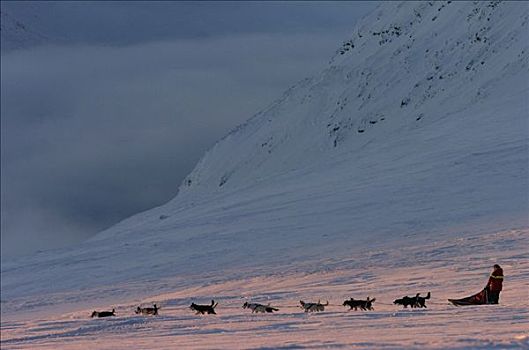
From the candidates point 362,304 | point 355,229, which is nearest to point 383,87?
point 355,229

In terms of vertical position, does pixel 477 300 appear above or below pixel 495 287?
below

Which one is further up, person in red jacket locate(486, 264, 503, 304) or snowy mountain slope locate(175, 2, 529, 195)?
snowy mountain slope locate(175, 2, 529, 195)

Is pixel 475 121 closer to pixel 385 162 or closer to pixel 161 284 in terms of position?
pixel 385 162

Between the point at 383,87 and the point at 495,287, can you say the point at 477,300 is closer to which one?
the point at 495,287

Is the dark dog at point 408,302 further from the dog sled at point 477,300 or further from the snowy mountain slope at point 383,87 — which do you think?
the snowy mountain slope at point 383,87

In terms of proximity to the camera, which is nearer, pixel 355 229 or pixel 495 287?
pixel 495 287

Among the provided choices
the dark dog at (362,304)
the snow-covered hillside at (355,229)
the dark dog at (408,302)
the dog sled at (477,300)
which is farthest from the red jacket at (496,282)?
the dark dog at (362,304)

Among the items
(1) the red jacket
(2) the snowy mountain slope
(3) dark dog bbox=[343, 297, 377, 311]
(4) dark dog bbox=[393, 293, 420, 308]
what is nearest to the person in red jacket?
(1) the red jacket

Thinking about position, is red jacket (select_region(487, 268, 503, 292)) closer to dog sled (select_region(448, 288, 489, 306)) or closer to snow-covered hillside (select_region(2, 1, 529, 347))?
dog sled (select_region(448, 288, 489, 306))

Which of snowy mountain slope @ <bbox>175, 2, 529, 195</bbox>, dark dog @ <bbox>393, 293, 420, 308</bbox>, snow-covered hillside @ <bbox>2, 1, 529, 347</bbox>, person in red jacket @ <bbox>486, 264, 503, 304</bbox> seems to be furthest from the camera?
snowy mountain slope @ <bbox>175, 2, 529, 195</bbox>

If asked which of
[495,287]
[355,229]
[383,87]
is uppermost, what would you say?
[383,87]

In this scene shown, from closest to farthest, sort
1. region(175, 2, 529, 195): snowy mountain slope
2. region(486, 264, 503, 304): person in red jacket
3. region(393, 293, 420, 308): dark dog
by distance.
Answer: region(486, 264, 503, 304): person in red jacket < region(393, 293, 420, 308): dark dog < region(175, 2, 529, 195): snowy mountain slope

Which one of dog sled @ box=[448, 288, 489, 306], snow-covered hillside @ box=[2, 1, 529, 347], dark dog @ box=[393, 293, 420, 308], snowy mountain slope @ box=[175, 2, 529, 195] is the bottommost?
dog sled @ box=[448, 288, 489, 306]

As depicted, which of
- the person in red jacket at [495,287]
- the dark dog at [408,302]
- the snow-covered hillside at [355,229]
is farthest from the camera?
the snow-covered hillside at [355,229]
